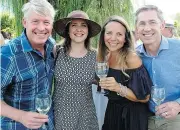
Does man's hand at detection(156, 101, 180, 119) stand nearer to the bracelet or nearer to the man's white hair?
the bracelet

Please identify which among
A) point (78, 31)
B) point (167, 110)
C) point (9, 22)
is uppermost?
point (78, 31)

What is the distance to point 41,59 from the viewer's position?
298cm

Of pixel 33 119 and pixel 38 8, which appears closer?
pixel 33 119

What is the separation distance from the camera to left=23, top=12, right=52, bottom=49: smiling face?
2939 millimetres

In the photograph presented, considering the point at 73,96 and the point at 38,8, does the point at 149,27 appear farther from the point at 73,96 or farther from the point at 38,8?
the point at 38,8

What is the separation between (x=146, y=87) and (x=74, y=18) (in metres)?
1.00

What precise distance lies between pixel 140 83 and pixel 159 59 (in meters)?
0.36

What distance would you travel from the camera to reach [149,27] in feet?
10.8

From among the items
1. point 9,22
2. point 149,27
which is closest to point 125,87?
point 149,27

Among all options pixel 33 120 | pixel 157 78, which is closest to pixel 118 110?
pixel 157 78

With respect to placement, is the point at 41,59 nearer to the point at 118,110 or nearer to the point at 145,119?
the point at 118,110

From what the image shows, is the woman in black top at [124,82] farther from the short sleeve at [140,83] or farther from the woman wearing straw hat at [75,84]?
the woman wearing straw hat at [75,84]

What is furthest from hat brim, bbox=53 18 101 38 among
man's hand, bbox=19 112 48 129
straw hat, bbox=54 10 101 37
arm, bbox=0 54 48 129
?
man's hand, bbox=19 112 48 129

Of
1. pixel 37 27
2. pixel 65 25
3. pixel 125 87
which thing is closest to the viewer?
pixel 37 27
